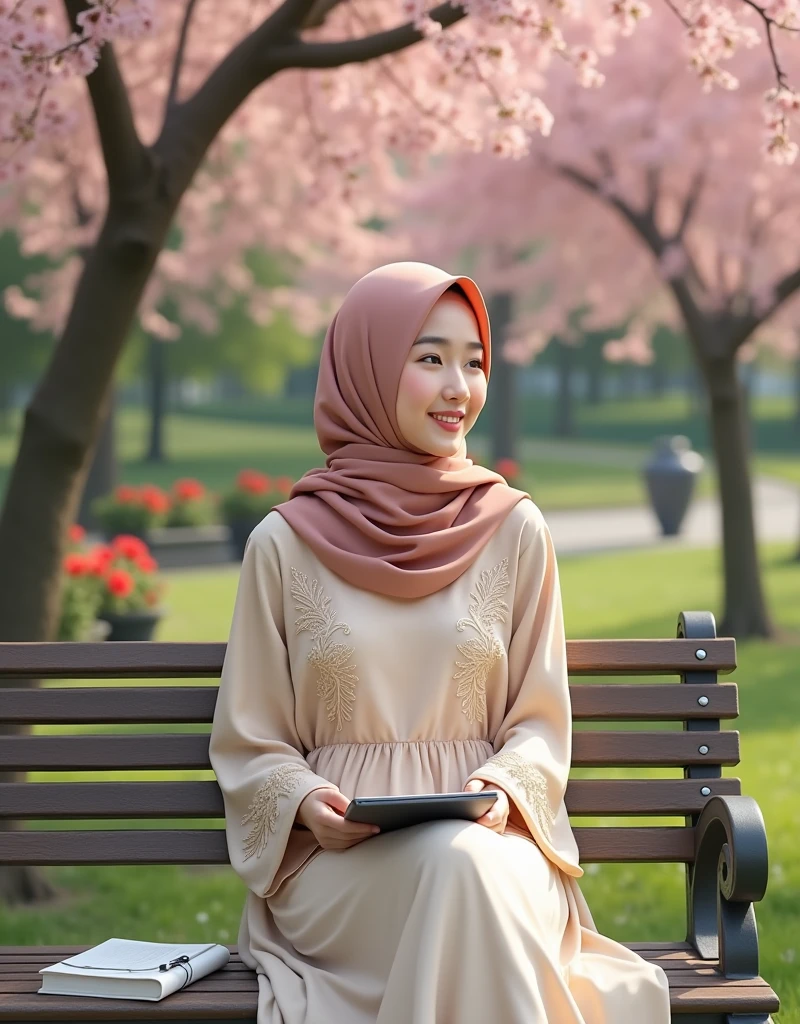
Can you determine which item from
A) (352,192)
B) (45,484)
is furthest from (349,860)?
(352,192)

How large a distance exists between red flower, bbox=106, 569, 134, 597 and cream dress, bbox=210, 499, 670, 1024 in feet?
26.1

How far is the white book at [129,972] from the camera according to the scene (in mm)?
3213

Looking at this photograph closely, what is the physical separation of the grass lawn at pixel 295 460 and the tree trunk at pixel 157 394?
0.47 m

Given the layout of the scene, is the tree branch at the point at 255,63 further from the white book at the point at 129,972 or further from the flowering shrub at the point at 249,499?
the flowering shrub at the point at 249,499

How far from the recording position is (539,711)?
3553mm

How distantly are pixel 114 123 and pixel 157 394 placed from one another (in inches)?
1202

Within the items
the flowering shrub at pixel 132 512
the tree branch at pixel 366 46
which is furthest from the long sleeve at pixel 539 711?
the flowering shrub at pixel 132 512

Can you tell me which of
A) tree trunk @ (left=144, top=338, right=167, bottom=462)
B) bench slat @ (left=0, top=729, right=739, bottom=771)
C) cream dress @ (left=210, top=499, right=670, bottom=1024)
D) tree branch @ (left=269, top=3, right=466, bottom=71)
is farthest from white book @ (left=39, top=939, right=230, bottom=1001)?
tree trunk @ (left=144, top=338, right=167, bottom=462)

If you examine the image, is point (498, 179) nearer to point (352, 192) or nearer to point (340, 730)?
point (352, 192)

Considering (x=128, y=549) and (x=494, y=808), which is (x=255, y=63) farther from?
(x=128, y=549)

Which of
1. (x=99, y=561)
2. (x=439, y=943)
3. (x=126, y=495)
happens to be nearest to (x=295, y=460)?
(x=126, y=495)

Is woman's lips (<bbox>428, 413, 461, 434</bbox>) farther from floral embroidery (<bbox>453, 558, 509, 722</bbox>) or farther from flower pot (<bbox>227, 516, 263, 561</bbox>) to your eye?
flower pot (<bbox>227, 516, 263, 561</bbox>)

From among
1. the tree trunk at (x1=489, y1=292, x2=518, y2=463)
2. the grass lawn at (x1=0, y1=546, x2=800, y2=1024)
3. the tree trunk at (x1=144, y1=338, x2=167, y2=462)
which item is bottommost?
the grass lawn at (x1=0, y1=546, x2=800, y2=1024)

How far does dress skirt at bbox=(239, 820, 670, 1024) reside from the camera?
2951 mm
